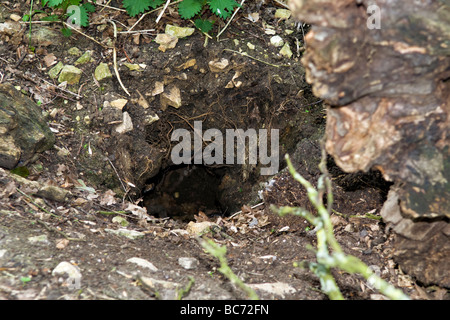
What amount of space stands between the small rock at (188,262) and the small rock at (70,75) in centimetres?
182

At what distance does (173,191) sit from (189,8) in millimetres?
1927

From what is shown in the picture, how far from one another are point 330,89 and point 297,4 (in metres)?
0.38

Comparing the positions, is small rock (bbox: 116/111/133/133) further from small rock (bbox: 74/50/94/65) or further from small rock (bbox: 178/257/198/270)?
small rock (bbox: 178/257/198/270)

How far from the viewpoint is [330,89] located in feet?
5.54

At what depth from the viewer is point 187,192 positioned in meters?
4.26

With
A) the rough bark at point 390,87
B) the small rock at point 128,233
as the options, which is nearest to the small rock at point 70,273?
the small rock at point 128,233

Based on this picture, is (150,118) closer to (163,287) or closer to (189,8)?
(189,8)

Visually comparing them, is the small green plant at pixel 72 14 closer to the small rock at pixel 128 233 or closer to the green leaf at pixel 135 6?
the green leaf at pixel 135 6

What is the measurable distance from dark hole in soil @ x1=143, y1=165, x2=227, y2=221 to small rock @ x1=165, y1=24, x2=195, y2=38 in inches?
54.0

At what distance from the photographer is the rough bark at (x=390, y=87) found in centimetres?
162

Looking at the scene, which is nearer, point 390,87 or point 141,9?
point 390,87

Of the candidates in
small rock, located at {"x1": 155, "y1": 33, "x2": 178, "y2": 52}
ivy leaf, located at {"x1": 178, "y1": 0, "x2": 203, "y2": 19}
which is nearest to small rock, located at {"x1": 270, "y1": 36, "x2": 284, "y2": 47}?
ivy leaf, located at {"x1": 178, "y1": 0, "x2": 203, "y2": 19}

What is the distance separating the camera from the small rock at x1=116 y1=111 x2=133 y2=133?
125 inches

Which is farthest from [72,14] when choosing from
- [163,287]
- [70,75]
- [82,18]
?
[163,287]
